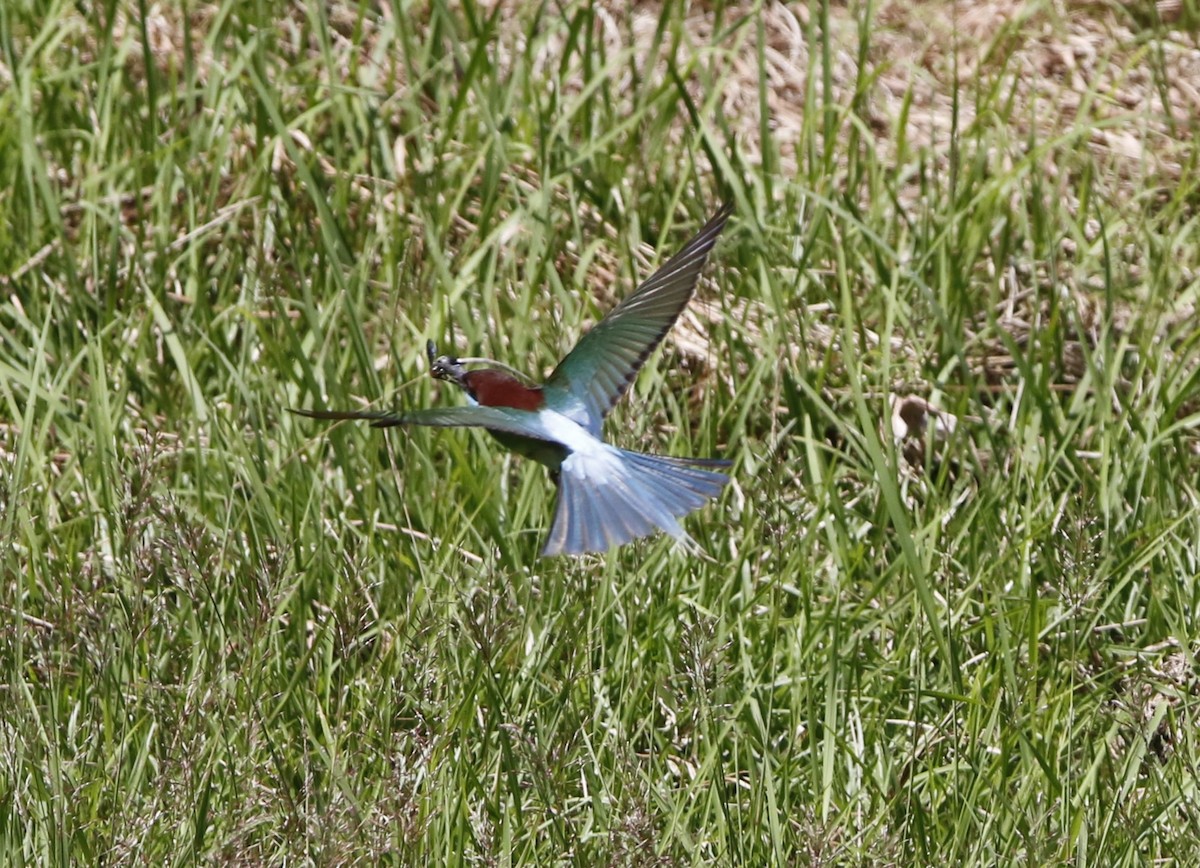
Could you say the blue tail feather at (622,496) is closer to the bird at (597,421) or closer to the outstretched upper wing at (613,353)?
the bird at (597,421)

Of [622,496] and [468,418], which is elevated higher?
[468,418]

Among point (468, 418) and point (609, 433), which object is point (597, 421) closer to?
point (609, 433)

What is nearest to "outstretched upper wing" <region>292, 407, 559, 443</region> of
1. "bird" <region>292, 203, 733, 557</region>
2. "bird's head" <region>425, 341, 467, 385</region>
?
"bird" <region>292, 203, 733, 557</region>

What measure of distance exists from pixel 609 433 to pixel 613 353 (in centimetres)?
18

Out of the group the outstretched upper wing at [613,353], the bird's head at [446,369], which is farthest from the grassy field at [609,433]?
the bird's head at [446,369]

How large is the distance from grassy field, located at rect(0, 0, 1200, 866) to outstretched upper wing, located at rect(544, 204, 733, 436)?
72mm

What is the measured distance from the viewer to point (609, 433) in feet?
8.95

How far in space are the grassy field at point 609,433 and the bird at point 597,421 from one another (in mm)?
86

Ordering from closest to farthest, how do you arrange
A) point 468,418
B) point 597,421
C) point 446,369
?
1. point 468,418
2. point 446,369
3. point 597,421

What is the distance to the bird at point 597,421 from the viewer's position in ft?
7.57

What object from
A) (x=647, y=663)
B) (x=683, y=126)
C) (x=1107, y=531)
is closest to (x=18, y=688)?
(x=647, y=663)

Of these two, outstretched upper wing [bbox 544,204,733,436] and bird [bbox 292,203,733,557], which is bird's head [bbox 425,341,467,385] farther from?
outstretched upper wing [bbox 544,204,733,436]

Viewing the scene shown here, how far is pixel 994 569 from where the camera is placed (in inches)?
124

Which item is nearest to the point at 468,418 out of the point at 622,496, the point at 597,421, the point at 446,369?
the point at 622,496
